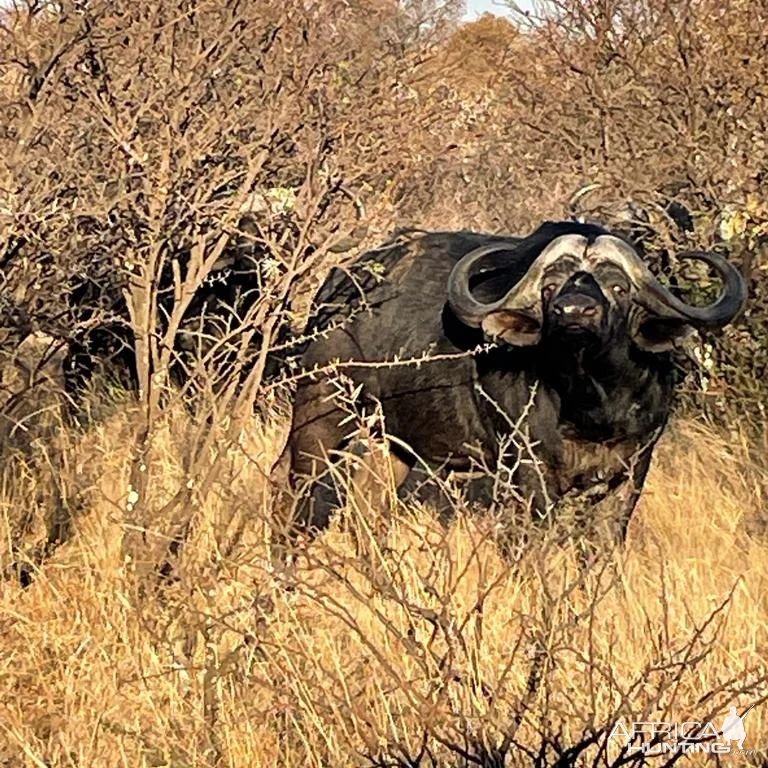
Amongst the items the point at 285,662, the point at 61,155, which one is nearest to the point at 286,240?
the point at 61,155

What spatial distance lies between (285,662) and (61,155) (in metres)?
2.08

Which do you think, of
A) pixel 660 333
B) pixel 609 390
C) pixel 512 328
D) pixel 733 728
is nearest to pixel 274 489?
pixel 512 328

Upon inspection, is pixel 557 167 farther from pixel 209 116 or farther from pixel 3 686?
pixel 3 686

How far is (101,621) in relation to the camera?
384cm

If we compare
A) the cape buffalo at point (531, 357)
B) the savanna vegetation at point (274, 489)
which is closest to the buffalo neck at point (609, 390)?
the cape buffalo at point (531, 357)

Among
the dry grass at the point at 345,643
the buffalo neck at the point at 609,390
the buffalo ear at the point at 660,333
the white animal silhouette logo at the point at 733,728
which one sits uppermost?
the buffalo ear at the point at 660,333

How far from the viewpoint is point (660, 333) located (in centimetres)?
497

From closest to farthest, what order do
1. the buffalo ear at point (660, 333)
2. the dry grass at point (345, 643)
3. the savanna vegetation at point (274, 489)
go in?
the dry grass at point (345, 643) < the savanna vegetation at point (274, 489) < the buffalo ear at point (660, 333)

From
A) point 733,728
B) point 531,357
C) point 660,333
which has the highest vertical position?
point 660,333

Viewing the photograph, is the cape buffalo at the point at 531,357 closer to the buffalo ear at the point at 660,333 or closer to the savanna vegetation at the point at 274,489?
the buffalo ear at the point at 660,333

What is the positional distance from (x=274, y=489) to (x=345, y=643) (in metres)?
1.12

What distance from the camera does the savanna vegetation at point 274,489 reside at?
2.96m

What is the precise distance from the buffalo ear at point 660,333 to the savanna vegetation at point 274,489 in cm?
66

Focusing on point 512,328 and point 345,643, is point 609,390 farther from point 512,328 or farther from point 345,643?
point 345,643
